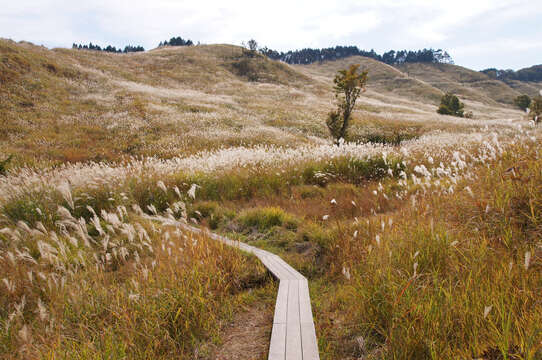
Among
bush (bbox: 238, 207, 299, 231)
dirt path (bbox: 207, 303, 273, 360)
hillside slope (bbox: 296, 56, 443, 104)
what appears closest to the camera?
dirt path (bbox: 207, 303, 273, 360)

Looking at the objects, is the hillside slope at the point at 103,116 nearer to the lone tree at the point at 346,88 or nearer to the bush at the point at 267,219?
the lone tree at the point at 346,88

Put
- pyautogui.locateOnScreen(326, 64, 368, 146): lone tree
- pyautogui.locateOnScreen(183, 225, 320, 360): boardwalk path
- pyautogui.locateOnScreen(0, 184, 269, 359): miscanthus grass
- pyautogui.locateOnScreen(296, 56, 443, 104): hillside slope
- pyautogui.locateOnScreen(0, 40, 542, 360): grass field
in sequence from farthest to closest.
A: 1. pyautogui.locateOnScreen(296, 56, 443, 104): hillside slope
2. pyautogui.locateOnScreen(326, 64, 368, 146): lone tree
3. pyautogui.locateOnScreen(0, 184, 269, 359): miscanthus grass
4. pyautogui.locateOnScreen(183, 225, 320, 360): boardwalk path
5. pyautogui.locateOnScreen(0, 40, 542, 360): grass field

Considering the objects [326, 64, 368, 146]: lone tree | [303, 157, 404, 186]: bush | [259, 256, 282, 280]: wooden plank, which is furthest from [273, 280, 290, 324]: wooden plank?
[326, 64, 368, 146]: lone tree

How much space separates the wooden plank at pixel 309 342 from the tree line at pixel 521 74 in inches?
8207

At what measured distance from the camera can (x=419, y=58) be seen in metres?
169

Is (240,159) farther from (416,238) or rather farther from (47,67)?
(47,67)

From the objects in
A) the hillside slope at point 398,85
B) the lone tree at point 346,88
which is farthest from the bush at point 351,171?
the hillside slope at point 398,85

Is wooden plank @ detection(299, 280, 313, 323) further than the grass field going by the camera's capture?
Yes

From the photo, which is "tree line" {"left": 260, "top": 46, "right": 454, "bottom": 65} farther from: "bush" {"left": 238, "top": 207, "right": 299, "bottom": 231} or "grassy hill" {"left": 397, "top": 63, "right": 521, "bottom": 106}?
"bush" {"left": 238, "top": 207, "right": 299, "bottom": 231}

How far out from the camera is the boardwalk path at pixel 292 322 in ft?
7.64

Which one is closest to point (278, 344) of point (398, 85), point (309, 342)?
point (309, 342)

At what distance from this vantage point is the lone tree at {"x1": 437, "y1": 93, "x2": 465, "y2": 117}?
155 ft

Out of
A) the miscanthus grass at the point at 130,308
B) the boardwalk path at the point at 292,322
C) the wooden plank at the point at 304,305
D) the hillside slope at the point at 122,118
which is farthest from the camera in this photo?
the hillside slope at the point at 122,118

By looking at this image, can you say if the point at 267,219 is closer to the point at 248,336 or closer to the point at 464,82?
the point at 248,336
